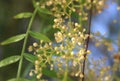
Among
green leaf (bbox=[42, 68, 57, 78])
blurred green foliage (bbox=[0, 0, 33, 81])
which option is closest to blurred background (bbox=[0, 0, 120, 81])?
blurred green foliage (bbox=[0, 0, 33, 81])

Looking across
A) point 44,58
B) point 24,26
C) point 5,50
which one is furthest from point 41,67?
point 24,26

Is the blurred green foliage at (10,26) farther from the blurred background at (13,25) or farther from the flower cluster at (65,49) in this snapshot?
the flower cluster at (65,49)

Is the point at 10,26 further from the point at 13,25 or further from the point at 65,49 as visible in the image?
the point at 65,49

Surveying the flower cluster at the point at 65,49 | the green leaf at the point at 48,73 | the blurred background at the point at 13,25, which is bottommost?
the blurred background at the point at 13,25

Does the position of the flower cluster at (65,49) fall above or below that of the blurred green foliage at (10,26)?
above

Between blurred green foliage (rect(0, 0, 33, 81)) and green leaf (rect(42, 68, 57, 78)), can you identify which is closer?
green leaf (rect(42, 68, 57, 78))

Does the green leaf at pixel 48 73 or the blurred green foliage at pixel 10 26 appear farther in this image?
the blurred green foliage at pixel 10 26

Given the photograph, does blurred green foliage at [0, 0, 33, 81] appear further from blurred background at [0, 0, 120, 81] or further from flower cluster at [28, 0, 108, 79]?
flower cluster at [28, 0, 108, 79]

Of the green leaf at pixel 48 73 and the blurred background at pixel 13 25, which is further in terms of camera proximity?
the blurred background at pixel 13 25

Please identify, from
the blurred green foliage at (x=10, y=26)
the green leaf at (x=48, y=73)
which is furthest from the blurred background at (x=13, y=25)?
the green leaf at (x=48, y=73)

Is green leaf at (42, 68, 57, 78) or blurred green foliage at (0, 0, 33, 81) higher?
green leaf at (42, 68, 57, 78)

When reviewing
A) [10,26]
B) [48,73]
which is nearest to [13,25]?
[10,26]
